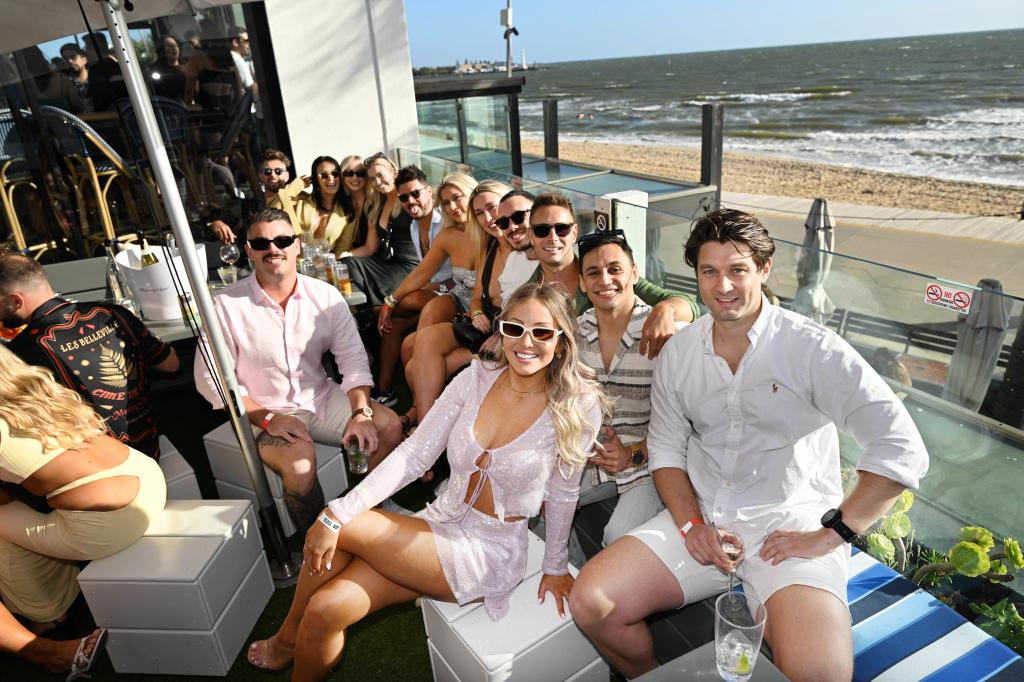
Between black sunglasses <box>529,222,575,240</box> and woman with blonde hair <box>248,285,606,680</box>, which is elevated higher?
black sunglasses <box>529,222,575,240</box>

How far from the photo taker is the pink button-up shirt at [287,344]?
3168 mm

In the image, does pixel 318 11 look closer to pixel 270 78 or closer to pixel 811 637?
pixel 270 78

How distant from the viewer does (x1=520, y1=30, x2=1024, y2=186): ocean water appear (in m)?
26.6

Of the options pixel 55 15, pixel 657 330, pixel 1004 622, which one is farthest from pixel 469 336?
pixel 1004 622

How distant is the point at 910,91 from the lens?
159ft

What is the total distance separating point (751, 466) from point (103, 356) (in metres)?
2.63

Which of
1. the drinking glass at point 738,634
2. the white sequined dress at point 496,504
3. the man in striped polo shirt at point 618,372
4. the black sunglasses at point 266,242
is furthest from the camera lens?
the black sunglasses at point 266,242

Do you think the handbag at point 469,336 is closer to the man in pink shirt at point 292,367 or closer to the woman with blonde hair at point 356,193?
the man in pink shirt at point 292,367

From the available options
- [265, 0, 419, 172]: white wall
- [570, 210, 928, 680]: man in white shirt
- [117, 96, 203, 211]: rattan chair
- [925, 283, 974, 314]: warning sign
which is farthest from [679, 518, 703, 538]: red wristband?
[117, 96, 203, 211]: rattan chair

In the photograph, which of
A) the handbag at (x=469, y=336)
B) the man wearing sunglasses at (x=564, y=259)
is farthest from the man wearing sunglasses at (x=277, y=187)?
the man wearing sunglasses at (x=564, y=259)

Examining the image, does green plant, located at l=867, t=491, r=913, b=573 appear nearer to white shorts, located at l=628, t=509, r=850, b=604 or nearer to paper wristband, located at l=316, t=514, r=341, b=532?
white shorts, located at l=628, t=509, r=850, b=604

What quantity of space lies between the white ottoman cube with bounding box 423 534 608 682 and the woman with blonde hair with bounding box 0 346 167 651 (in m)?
1.22

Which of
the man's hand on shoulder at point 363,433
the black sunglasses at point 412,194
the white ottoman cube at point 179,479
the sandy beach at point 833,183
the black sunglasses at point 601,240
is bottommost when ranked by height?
the sandy beach at point 833,183

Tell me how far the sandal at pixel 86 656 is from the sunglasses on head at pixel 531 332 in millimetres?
1907
